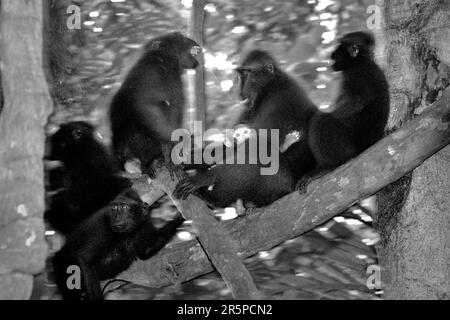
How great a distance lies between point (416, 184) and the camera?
429 centimetres

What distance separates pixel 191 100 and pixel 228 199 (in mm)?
852

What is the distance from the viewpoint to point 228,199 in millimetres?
4543

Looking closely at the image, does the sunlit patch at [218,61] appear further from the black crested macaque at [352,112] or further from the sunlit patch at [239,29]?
the black crested macaque at [352,112]

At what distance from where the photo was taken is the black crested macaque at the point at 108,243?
4266 mm

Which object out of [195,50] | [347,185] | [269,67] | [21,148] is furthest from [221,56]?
[21,148]

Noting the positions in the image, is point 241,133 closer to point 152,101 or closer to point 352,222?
point 152,101

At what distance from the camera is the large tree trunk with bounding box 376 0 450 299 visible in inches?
165

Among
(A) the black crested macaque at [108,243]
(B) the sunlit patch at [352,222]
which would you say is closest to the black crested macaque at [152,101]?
(A) the black crested macaque at [108,243]

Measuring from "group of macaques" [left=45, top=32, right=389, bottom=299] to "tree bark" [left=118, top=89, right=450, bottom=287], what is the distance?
0.16 metres

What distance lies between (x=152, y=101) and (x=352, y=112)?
1384mm

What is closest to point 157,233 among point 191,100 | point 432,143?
point 191,100

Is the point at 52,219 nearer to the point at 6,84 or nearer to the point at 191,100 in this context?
the point at 191,100

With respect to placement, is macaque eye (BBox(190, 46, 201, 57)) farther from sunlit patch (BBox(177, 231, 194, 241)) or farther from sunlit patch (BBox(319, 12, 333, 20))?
sunlit patch (BBox(319, 12, 333, 20))
